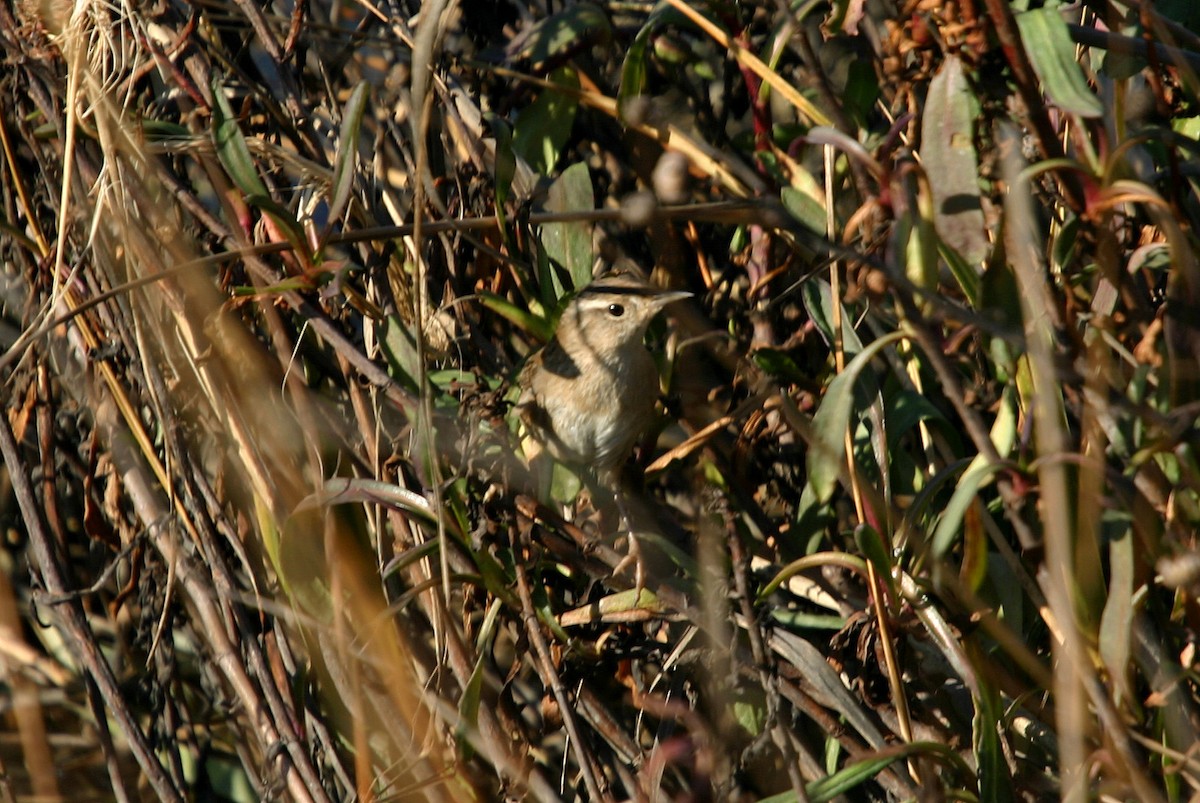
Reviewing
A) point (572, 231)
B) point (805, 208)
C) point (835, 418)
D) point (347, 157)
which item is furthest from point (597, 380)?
point (835, 418)

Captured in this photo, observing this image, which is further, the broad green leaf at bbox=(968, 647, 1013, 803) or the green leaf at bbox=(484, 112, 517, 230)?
the green leaf at bbox=(484, 112, 517, 230)

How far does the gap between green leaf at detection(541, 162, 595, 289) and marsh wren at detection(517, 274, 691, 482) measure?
0.24ft

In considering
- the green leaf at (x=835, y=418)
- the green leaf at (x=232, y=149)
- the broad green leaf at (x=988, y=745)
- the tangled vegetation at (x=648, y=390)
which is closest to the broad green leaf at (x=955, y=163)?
the tangled vegetation at (x=648, y=390)

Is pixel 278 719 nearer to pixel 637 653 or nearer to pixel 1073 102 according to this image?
pixel 637 653

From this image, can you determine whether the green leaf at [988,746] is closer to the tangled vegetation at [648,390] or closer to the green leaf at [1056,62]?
the tangled vegetation at [648,390]

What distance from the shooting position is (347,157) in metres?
1.86

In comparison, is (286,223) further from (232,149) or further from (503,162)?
(503,162)

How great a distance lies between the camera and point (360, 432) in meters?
2.48

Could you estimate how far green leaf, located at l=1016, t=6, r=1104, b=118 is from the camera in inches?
58.4

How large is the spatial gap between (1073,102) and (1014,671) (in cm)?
97

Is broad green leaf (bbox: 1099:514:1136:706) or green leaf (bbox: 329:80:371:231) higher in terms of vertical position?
green leaf (bbox: 329:80:371:231)

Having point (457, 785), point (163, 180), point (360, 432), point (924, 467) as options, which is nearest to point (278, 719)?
point (457, 785)

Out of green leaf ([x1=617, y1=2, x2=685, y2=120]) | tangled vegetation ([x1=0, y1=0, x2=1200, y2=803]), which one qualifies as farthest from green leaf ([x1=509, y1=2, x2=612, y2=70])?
green leaf ([x1=617, y1=2, x2=685, y2=120])

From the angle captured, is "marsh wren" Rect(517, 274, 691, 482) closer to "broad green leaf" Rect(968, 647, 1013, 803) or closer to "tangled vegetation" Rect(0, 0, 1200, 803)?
"tangled vegetation" Rect(0, 0, 1200, 803)
